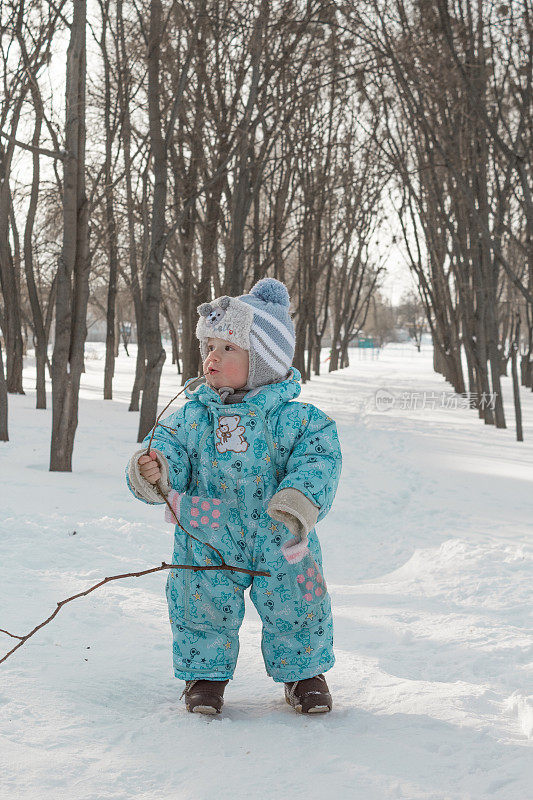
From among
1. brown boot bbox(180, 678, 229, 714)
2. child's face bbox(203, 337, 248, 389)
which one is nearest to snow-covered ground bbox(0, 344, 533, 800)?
brown boot bbox(180, 678, 229, 714)

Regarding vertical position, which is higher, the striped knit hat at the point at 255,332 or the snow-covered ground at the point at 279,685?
the striped knit hat at the point at 255,332

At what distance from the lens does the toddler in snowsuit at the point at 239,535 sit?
2238mm

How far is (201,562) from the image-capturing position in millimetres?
2250

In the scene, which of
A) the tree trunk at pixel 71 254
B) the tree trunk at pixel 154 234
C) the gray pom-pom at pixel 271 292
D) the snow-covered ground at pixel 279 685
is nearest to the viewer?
the snow-covered ground at pixel 279 685

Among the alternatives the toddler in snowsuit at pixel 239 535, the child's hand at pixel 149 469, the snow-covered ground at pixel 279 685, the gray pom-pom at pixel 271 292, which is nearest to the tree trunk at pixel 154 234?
the snow-covered ground at pixel 279 685

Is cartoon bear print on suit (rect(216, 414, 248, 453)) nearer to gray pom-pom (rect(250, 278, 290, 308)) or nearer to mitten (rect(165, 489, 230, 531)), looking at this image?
mitten (rect(165, 489, 230, 531))

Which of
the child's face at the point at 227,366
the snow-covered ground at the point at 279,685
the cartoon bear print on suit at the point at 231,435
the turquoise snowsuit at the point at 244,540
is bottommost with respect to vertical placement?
the snow-covered ground at the point at 279,685

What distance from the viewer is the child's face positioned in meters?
2.40

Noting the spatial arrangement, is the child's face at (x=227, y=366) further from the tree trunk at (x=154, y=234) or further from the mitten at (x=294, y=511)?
the tree trunk at (x=154, y=234)

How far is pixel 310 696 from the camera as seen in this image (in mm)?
2256

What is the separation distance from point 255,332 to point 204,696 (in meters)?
1.08

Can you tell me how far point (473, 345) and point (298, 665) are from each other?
11.7 metres

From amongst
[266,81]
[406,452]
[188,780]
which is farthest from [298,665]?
[266,81]

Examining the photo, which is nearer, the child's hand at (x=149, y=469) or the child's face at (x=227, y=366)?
the child's hand at (x=149, y=469)
